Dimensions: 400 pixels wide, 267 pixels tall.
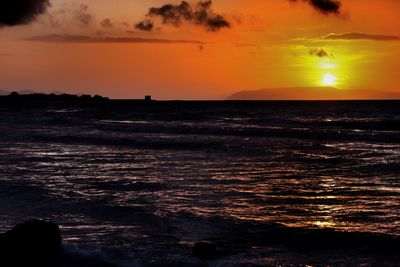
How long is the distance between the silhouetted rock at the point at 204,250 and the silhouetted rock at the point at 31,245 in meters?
2.64

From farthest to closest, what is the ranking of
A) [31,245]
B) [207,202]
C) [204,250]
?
1. [207,202]
2. [204,250]
3. [31,245]

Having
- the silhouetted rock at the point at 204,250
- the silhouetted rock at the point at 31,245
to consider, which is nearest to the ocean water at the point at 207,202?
the silhouetted rock at the point at 204,250

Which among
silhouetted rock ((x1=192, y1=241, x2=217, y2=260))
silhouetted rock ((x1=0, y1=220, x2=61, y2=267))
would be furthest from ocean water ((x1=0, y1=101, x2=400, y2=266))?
silhouetted rock ((x1=0, y1=220, x2=61, y2=267))

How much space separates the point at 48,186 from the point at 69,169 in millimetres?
4699

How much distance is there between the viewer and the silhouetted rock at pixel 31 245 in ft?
31.0

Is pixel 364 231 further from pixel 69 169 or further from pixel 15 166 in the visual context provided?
pixel 15 166

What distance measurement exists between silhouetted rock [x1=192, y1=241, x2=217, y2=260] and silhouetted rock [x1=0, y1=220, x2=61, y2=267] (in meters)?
2.64

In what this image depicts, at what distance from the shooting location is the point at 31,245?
9.64 metres

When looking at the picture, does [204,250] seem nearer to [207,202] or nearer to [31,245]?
[31,245]

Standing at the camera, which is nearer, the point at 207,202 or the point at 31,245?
the point at 31,245

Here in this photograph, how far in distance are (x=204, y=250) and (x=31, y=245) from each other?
126 inches

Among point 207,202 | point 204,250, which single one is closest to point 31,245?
point 204,250

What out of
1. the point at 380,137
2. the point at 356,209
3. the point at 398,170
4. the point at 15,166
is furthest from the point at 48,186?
the point at 380,137

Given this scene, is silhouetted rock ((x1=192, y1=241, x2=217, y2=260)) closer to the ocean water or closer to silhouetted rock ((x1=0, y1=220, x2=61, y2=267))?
the ocean water
